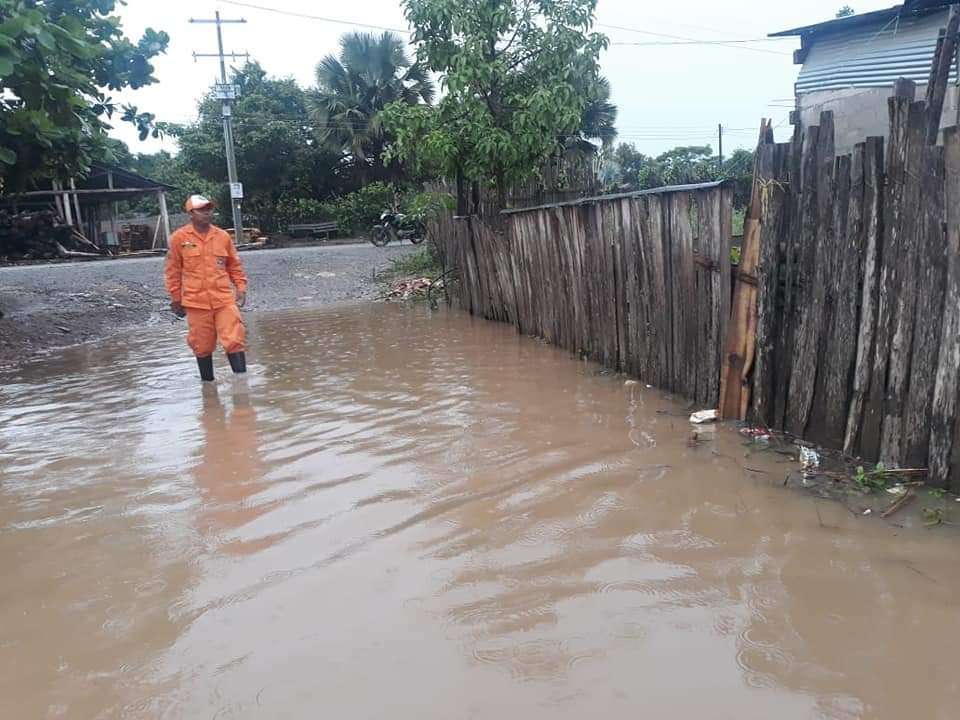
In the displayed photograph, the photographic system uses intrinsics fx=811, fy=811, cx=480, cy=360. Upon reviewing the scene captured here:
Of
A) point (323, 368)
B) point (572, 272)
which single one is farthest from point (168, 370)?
point (572, 272)

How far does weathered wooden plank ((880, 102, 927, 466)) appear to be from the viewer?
11.1 feet

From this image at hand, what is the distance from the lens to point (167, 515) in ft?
12.1

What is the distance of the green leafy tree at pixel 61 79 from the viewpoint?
6.44 meters

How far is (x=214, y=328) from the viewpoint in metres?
6.65

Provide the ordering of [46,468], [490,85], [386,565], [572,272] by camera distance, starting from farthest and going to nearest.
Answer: [490,85]
[572,272]
[46,468]
[386,565]

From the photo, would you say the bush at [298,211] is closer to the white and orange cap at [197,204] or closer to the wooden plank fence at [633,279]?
the wooden plank fence at [633,279]

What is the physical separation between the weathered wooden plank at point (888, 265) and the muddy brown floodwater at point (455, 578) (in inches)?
19.5

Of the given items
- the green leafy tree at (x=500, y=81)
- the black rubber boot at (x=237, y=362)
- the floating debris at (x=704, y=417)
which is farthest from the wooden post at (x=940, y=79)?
the green leafy tree at (x=500, y=81)

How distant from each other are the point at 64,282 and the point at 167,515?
40.4 feet

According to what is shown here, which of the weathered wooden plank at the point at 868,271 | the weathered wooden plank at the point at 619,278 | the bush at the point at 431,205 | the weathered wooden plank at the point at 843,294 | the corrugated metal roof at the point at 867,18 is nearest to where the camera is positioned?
the weathered wooden plank at the point at 868,271

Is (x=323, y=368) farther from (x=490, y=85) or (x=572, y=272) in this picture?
(x=490, y=85)

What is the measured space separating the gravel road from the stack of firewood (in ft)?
23.2

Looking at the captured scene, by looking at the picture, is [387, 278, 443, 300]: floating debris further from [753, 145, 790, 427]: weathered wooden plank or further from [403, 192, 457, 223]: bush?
[753, 145, 790, 427]: weathered wooden plank

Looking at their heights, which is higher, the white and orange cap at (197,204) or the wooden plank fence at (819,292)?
the white and orange cap at (197,204)
